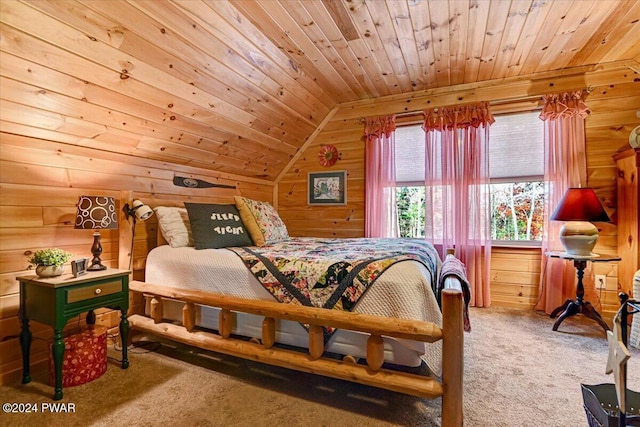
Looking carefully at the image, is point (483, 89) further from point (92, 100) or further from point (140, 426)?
point (140, 426)

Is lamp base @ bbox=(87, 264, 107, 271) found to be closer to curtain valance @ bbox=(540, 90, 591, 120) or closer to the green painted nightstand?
the green painted nightstand

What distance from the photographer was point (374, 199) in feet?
12.0

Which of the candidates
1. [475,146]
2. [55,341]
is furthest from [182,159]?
[475,146]

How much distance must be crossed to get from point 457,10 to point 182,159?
255 cm

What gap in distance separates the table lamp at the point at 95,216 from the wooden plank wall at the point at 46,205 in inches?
12.9

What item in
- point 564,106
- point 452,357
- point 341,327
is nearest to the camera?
point 452,357

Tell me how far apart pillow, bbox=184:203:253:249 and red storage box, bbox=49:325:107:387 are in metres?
0.81

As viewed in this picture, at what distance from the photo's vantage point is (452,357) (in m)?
1.37

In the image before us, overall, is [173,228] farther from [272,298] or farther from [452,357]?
[452,357]

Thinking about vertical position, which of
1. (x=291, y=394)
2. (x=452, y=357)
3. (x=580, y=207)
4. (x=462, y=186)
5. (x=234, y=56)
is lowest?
(x=291, y=394)

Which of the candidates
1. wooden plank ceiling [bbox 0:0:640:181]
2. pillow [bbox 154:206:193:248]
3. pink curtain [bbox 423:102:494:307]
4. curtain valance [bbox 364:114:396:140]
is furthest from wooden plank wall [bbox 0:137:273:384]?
pink curtain [bbox 423:102:494:307]

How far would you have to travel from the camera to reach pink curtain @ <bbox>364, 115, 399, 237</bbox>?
11.9 feet

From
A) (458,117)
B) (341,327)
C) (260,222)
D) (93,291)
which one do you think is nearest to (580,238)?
(458,117)

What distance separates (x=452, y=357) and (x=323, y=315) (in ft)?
2.02
